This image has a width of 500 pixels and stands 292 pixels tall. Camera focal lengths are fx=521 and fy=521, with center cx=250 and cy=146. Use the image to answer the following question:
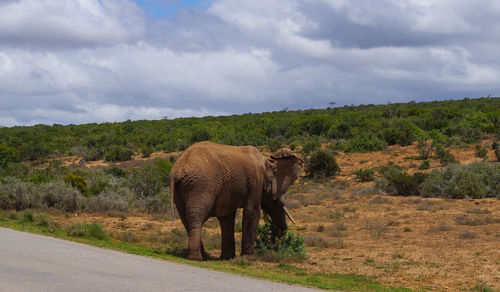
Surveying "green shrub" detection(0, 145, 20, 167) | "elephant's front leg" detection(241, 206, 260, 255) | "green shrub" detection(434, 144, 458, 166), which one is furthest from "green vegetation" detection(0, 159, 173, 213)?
"green shrub" detection(434, 144, 458, 166)

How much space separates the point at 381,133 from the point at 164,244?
1328 inches

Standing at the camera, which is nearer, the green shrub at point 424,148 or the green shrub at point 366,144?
the green shrub at point 424,148

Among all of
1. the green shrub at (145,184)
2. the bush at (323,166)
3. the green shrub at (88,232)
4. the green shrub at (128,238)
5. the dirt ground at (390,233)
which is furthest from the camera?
the bush at (323,166)

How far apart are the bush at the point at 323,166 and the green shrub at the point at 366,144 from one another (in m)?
8.03

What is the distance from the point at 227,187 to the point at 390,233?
7.47 m

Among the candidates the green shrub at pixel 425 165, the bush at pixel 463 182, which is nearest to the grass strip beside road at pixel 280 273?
the bush at pixel 463 182

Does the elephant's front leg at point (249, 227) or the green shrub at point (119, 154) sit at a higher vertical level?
the green shrub at point (119, 154)

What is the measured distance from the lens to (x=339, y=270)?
11.4 m

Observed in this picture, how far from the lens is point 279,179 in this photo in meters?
12.6

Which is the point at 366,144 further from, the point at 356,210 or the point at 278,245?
the point at 278,245

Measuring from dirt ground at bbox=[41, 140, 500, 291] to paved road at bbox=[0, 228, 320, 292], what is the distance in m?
3.51

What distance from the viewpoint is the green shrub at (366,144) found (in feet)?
135

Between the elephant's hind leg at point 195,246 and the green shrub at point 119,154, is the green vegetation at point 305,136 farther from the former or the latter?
the elephant's hind leg at point 195,246

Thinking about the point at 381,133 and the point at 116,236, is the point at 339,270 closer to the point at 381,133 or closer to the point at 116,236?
the point at 116,236
